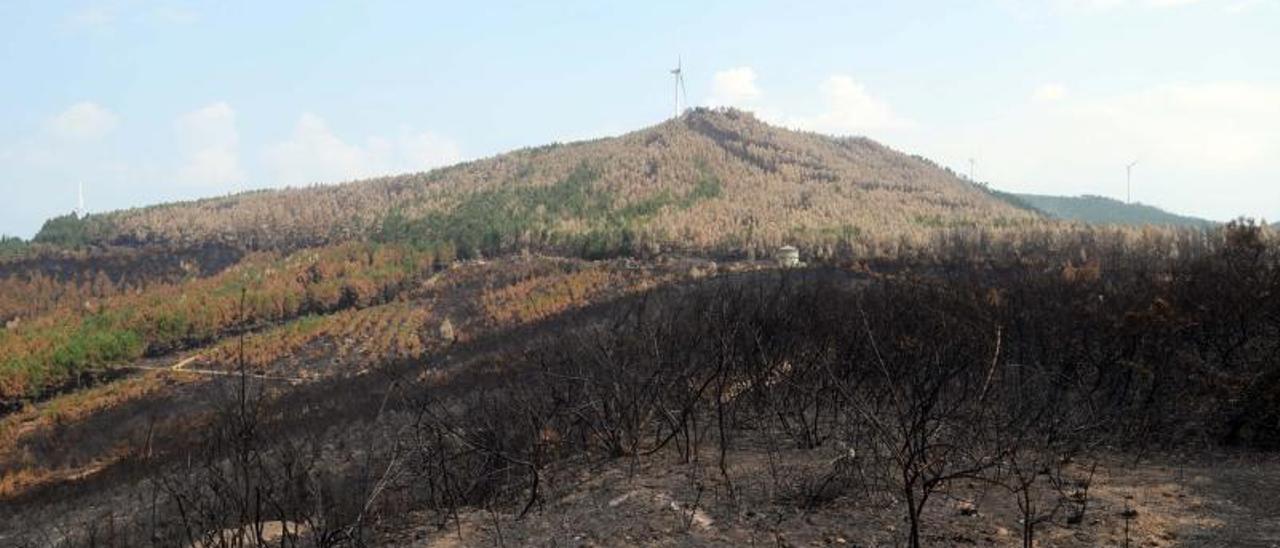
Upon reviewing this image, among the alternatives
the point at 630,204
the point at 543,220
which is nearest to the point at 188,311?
the point at 543,220

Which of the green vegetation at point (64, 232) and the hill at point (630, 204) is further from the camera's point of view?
the green vegetation at point (64, 232)

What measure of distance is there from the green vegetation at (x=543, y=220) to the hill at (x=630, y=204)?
0.37 m

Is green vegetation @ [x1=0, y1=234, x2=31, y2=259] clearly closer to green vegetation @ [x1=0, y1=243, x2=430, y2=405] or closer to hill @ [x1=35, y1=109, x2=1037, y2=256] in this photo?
hill @ [x1=35, y1=109, x2=1037, y2=256]

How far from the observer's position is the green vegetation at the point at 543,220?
113 metres

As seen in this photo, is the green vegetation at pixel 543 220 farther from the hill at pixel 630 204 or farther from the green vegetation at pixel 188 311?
the green vegetation at pixel 188 311

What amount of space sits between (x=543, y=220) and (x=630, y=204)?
52.9 feet

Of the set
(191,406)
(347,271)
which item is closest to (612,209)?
(347,271)

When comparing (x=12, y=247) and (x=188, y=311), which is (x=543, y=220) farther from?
(x=12, y=247)

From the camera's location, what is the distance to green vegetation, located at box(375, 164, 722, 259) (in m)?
113

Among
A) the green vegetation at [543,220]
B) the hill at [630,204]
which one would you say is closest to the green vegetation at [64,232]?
the hill at [630,204]

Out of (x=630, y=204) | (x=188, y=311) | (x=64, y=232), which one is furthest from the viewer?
(x=64, y=232)

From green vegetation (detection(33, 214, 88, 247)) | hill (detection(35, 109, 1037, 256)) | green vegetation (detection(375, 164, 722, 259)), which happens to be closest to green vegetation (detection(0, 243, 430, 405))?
green vegetation (detection(375, 164, 722, 259))

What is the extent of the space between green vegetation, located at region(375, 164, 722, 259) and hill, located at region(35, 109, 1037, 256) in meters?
0.37

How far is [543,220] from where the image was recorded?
440ft
